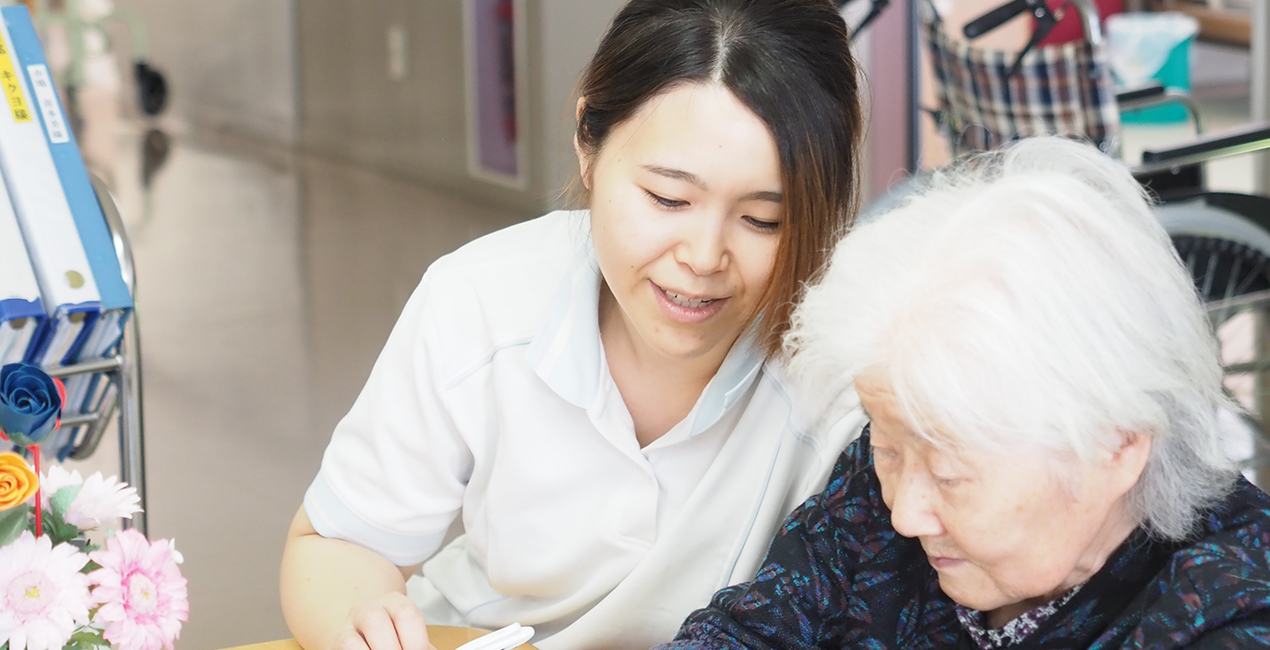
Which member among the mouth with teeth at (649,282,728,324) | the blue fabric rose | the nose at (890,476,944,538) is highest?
the blue fabric rose

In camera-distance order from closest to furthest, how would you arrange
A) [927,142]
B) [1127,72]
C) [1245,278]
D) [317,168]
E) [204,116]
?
[1245,278], [927,142], [1127,72], [317,168], [204,116]

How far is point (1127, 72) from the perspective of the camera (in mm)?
5121

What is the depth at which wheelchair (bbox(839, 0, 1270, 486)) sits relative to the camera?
2.51 metres

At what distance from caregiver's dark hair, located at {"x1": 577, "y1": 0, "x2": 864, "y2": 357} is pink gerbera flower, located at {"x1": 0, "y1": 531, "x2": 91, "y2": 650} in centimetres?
66

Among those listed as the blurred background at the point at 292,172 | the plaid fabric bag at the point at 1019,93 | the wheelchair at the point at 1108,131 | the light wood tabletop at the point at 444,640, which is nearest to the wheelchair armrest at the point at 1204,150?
the wheelchair at the point at 1108,131

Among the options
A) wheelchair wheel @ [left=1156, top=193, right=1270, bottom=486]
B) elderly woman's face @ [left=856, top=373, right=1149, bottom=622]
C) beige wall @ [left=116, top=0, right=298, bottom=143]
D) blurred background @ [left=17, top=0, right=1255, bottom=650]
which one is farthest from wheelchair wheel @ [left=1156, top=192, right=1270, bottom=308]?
beige wall @ [left=116, top=0, right=298, bottom=143]

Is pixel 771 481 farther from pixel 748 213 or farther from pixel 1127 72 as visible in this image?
pixel 1127 72

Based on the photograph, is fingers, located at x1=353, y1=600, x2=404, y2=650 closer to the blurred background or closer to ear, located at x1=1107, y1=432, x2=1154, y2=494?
ear, located at x1=1107, y1=432, x2=1154, y2=494

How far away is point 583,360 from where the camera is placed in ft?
4.58

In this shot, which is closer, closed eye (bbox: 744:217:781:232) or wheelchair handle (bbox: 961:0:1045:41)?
closed eye (bbox: 744:217:781:232)

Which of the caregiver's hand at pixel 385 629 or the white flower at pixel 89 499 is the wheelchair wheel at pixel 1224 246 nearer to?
the caregiver's hand at pixel 385 629

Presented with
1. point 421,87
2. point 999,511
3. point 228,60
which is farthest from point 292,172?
point 999,511

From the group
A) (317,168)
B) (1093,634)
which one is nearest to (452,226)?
(317,168)

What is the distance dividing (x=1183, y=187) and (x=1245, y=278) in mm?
291
